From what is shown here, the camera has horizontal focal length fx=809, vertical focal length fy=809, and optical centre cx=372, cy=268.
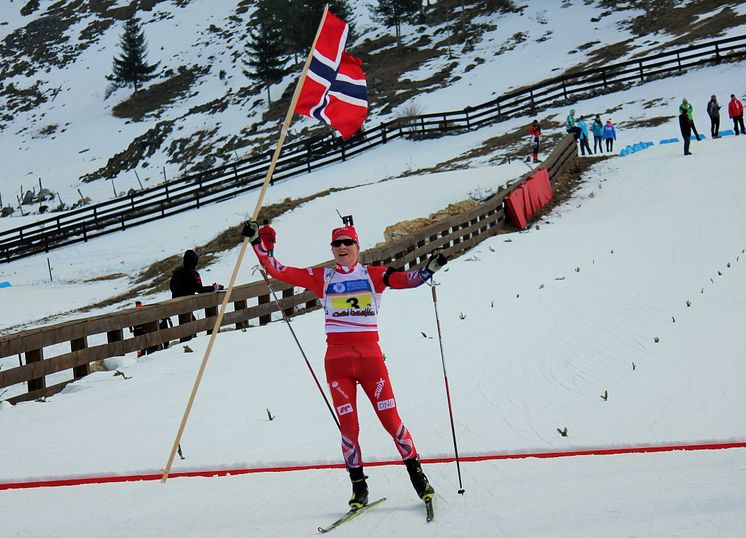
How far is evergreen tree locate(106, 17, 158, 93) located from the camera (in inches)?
2916

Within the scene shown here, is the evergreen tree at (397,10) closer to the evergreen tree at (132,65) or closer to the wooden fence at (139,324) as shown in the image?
the evergreen tree at (132,65)

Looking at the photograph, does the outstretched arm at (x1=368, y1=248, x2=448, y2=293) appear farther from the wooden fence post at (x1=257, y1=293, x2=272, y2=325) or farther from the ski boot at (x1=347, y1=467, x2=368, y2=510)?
the wooden fence post at (x1=257, y1=293, x2=272, y2=325)

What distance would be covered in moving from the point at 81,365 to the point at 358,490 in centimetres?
567

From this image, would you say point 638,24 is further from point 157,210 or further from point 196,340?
point 196,340

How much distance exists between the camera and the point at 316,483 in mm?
6094

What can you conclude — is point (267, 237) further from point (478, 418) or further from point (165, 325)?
point (165, 325)

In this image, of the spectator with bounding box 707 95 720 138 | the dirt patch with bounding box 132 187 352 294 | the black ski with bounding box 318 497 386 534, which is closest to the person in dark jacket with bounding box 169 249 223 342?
the black ski with bounding box 318 497 386 534

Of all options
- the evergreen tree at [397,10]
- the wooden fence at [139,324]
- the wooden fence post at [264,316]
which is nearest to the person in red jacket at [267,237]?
the wooden fence at [139,324]

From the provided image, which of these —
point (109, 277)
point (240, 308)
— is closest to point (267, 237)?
point (240, 308)

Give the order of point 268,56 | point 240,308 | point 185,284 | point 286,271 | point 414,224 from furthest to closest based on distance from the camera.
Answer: point 268,56, point 414,224, point 240,308, point 185,284, point 286,271

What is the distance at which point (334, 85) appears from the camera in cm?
716

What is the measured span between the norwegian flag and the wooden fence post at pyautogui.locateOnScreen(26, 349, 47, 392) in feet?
14.2

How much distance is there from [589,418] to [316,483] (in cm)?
269

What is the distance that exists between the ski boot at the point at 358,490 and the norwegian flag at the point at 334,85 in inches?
117
